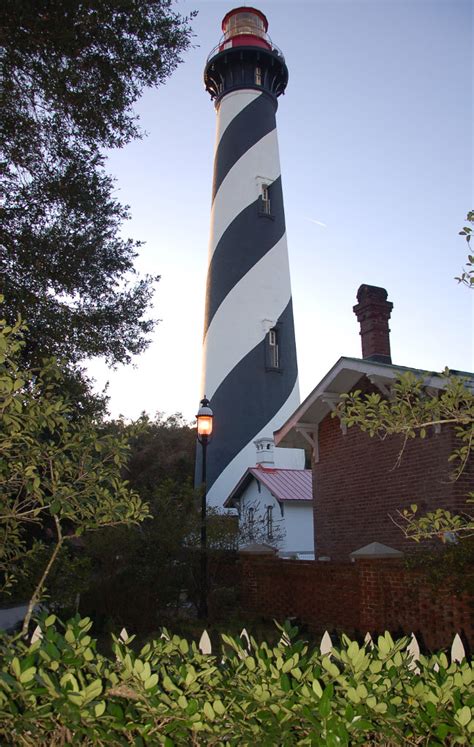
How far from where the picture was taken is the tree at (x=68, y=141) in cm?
841

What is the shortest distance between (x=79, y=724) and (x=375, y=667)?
1150mm

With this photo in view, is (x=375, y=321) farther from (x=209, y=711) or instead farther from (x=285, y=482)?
(x=209, y=711)

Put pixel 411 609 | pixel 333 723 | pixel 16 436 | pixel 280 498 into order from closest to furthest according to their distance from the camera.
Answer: pixel 333 723
pixel 16 436
pixel 411 609
pixel 280 498

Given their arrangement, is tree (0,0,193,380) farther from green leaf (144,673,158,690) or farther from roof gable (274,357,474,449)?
green leaf (144,673,158,690)

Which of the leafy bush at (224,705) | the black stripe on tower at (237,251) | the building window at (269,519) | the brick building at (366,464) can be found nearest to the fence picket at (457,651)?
the leafy bush at (224,705)

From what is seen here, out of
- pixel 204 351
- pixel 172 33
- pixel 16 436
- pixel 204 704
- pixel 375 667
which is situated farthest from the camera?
pixel 204 351

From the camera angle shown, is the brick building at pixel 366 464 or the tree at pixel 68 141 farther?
the brick building at pixel 366 464

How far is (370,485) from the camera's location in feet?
43.3

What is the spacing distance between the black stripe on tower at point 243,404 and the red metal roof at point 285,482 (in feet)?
4.25

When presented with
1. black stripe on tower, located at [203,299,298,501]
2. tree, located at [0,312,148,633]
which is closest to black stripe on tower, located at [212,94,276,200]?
black stripe on tower, located at [203,299,298,501]

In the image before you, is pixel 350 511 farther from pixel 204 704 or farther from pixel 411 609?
pixel 204 704

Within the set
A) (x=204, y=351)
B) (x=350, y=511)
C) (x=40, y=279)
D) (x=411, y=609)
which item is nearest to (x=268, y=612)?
(x=350, y=511)

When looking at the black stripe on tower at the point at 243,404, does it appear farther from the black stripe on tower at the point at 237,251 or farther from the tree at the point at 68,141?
the tree at the point at 68,141

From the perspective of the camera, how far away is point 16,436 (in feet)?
12.6
